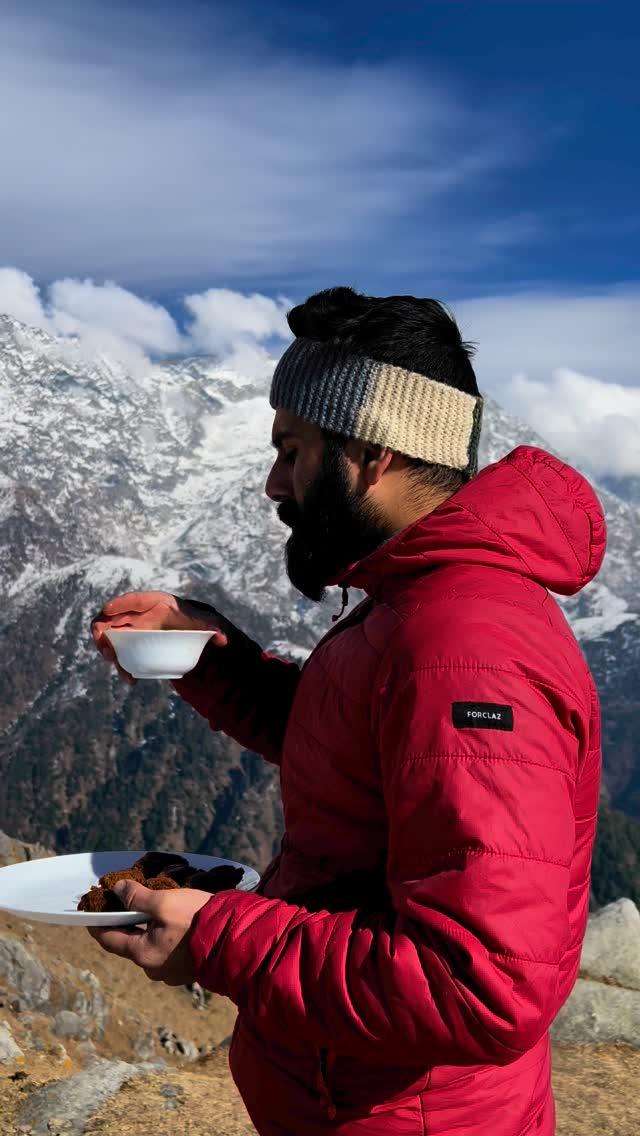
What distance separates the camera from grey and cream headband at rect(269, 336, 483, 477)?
420 cm

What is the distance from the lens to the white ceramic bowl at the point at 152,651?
16.9 feet

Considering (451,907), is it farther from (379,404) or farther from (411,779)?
(379,404)

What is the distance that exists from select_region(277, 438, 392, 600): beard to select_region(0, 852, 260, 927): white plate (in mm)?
1522

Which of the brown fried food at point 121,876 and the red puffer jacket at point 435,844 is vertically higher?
the red puffer jacket at point 435,844

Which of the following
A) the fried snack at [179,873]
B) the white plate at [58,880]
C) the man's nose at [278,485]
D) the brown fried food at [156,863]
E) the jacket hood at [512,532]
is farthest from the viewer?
the brown fried food at [156,863]

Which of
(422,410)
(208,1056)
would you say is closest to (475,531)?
(422,410)

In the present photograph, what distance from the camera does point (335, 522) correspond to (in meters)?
4.27

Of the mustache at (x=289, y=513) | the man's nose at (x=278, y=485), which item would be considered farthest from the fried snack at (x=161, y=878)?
the man's nose at (x=278, y=485)

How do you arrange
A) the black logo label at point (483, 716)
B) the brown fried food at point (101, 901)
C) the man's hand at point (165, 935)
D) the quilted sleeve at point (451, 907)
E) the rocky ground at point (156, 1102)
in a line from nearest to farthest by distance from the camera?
the quilted sleeve at point (451, 907) → the black logo label at point (483, 716) → the man's hand at point (165, 935) → the brown fried food at point (101, 901) → the rocky ground at point (156, 1102)

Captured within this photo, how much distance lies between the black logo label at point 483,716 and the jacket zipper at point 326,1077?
157 cm

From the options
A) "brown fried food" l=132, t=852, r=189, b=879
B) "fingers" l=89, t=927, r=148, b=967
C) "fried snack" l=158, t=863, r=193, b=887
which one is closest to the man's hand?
"fingers" l=89, t=927, r=148, b=967

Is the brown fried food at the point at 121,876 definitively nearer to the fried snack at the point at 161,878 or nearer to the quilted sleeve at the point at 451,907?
the fried snack at the point at 161,878

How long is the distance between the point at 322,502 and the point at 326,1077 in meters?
2.28


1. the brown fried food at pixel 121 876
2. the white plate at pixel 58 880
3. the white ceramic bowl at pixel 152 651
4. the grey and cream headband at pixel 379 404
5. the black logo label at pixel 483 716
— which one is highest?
the grey and cream headband at pixel 379 404
